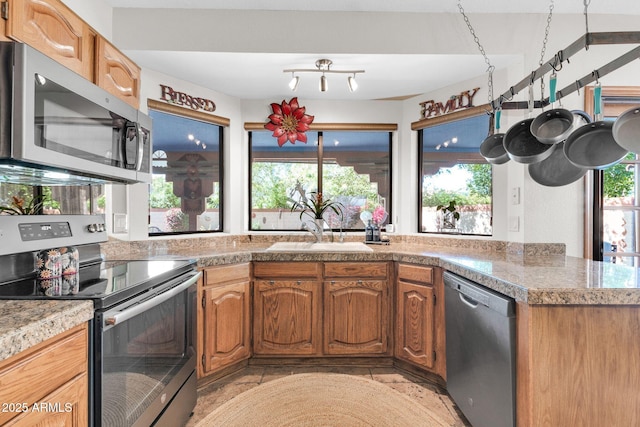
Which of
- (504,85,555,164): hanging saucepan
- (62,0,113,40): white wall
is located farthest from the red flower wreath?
(504,85,555,164): hanging saucepan

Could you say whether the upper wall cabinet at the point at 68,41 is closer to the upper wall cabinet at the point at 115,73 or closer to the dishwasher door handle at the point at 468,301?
the upper wall cabinet at the point at 115,73

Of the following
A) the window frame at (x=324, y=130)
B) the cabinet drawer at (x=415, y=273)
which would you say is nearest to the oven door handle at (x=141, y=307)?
the cabinet drawer at (x=415, y=273)

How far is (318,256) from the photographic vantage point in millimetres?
2521

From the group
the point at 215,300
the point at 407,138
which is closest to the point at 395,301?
the point at 215,300

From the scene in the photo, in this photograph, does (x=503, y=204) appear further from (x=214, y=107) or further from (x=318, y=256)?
(x=214, y=107)

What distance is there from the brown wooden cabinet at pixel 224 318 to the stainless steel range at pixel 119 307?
0.30 m

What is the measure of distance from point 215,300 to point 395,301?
1276 millimetres

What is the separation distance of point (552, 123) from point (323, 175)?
193 cm

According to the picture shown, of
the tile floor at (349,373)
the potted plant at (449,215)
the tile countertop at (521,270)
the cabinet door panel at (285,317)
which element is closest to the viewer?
the tile countertop at (521,270)

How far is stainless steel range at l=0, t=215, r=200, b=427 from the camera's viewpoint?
114cm

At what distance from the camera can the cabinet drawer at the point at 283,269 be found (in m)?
2.53

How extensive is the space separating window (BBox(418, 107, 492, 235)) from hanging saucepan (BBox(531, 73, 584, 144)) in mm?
923

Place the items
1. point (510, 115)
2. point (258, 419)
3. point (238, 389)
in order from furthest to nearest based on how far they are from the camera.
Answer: point (510, 115)
point (238, 389)
point (258, 419)

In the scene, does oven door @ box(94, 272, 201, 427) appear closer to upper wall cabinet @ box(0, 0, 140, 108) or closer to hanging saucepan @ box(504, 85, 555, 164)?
upper wall cabinet @ box(0, 0, 140, 108)
